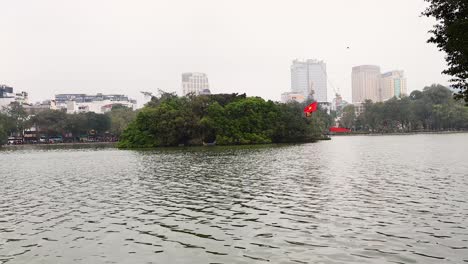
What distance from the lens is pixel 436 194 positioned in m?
20.3

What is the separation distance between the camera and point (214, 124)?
313 feet

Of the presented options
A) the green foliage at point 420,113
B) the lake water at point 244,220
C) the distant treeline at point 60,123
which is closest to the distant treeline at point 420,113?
the green foliage at point 420,113

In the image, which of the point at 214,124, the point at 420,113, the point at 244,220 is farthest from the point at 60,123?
the point at 420,113

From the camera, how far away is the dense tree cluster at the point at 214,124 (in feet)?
307

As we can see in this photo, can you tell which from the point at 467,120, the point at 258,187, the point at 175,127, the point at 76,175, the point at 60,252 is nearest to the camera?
the point at 60,252

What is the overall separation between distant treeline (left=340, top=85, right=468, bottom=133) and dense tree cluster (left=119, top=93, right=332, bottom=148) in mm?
79196

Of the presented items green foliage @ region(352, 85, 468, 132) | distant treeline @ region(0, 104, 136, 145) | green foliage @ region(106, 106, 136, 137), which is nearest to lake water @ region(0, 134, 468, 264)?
green foliage @ region(106, 106, 136, 137)

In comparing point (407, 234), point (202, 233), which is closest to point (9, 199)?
point (202, 233)

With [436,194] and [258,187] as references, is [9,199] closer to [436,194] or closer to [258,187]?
[258,187]

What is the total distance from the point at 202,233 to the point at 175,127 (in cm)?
7895

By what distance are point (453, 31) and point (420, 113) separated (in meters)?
160

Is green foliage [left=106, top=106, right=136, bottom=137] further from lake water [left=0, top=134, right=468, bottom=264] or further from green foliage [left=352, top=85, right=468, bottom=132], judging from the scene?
lake water [left=0, top=134, right=468, bottom=264]

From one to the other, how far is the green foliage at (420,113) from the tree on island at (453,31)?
5777 inches

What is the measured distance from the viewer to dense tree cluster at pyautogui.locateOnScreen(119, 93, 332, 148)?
3688 inches
